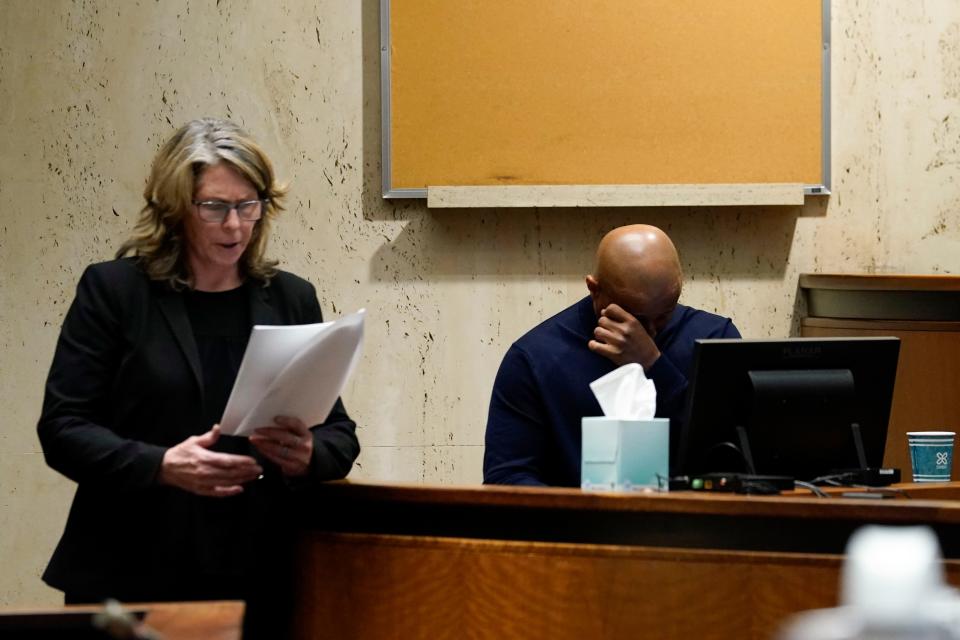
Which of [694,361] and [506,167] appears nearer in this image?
[694,361]

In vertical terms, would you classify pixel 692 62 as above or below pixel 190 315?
above

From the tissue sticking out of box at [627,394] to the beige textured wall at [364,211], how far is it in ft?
7.02

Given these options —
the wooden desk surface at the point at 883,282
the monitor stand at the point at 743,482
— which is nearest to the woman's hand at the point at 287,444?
the monitor stand at the point at 743,482

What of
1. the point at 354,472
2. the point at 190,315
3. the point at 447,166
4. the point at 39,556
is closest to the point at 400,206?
the point at 447,166

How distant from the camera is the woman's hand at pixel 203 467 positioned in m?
2.40

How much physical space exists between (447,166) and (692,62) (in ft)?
3.28

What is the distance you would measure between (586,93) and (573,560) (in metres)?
2.62

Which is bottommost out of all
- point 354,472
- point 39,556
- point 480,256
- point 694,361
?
point 39,556

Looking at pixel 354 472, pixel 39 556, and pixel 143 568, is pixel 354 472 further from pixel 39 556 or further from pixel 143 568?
pixel 143 568

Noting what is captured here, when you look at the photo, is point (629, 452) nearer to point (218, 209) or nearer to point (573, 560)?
point (573, 560)

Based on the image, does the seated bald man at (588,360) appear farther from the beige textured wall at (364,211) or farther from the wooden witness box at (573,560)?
the beige textured wall at (364,211)

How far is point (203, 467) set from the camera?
240 cm

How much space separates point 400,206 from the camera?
4.82 meters

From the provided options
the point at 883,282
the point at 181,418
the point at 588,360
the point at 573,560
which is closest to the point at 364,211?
the point at 588,360
